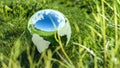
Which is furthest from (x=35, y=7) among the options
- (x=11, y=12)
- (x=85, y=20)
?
(x=85, y=20)

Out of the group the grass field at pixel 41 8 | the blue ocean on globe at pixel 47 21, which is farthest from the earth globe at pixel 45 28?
the grass field at pixel 41 8

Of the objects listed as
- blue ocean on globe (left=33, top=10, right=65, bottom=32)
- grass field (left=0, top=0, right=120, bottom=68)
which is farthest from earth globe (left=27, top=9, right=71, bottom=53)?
grass field (left=0, top=0, right=120, bottom=68)

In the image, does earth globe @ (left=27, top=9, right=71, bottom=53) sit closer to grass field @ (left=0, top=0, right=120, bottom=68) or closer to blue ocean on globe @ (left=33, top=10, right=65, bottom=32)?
blue ocean on globe @ (left=33, top=10, right=65, bottom=32)

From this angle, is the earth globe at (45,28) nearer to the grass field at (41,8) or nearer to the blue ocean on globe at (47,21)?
the blue ocean on globe at (47,21)

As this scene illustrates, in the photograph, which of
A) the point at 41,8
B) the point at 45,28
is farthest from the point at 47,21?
the point at 41,8

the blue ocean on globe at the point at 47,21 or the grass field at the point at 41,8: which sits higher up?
the blue ocean on globe at the point at 47,21

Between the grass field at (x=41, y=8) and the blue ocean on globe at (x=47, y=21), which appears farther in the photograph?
the grass field at (x=41, y=8)
